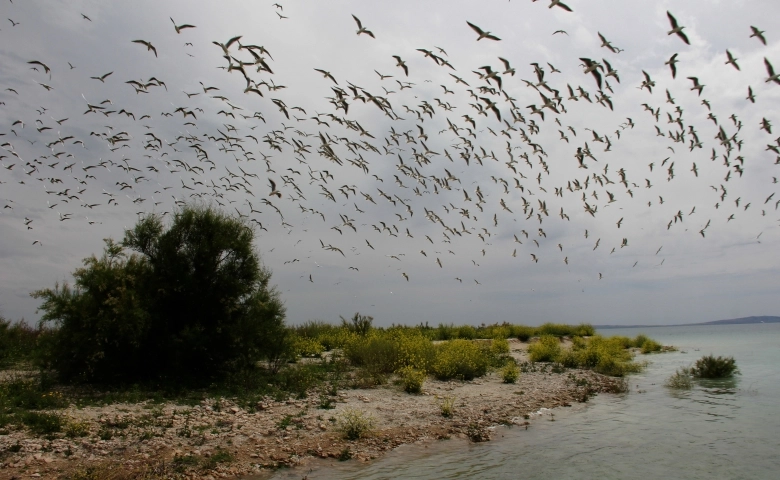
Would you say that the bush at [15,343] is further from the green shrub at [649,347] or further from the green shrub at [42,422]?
the green shrub at [649,347]

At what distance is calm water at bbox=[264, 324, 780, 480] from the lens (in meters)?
9.00

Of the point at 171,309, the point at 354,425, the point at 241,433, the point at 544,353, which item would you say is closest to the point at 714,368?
the point at 544,353

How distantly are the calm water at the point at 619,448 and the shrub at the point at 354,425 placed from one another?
968 mm

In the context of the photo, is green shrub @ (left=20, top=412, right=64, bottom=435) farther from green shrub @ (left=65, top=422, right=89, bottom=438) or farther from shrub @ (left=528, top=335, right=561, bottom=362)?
shrub @ (left=528, top=335, right=561, bottom=362)

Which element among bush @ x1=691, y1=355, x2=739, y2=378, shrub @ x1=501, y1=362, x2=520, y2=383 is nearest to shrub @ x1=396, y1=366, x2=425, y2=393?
shrub @ x1=501, y1=362, x2=520, y2=383

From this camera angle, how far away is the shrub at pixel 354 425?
10.2m

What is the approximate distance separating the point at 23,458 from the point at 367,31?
1028 cm

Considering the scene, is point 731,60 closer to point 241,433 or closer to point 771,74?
point 771,74

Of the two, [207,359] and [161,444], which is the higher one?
[207,359]

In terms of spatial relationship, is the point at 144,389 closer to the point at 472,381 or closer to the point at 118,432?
the point at 118,432

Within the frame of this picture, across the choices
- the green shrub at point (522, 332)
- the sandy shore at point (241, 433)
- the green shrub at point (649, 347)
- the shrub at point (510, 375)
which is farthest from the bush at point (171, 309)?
the green shrub at point (649, 347)

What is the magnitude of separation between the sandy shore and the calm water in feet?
2.04

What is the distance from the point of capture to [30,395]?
10.9m

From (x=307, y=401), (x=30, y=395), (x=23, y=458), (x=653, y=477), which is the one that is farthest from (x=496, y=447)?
(x=30, y=395)
